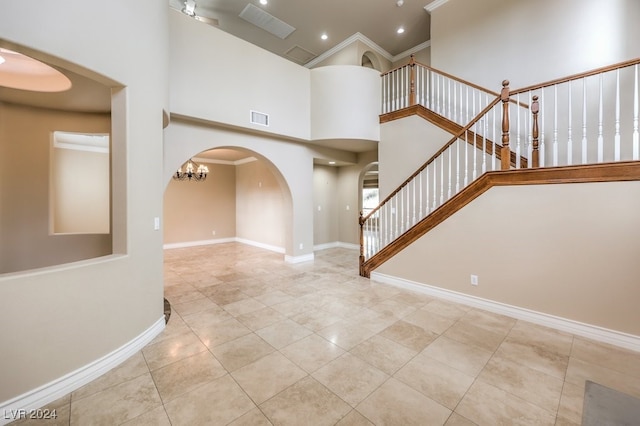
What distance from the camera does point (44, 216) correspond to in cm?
362

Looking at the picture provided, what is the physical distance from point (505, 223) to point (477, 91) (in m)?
2.85

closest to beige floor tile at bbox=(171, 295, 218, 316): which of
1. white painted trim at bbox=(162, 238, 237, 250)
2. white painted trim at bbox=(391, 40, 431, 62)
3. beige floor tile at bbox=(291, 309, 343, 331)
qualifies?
beige floor tile at bbox=(291, 309, 343, 331)

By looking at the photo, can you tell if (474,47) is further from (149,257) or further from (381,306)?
(149,257)

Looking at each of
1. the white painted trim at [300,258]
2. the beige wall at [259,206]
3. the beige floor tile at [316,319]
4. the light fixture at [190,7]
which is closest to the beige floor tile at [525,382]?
the beige floor tile at [316,319]

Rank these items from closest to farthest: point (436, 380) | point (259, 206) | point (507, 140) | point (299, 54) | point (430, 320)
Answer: point (436, 380), point (430, 320), point (507, 140), point (299, 54), point (259, 206)

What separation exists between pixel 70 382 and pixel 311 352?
1.96m

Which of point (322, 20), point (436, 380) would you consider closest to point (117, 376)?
point (436, 380)

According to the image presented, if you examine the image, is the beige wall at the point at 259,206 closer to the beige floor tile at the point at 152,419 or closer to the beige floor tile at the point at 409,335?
the beige floor tile at the point at 409,335

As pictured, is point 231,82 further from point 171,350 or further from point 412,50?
point 412,50

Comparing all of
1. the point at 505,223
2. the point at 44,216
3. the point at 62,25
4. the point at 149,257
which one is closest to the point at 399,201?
the point at 505,223

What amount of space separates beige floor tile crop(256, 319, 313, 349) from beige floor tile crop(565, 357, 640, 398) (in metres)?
2.38

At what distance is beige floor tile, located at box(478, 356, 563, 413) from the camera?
1889 mm

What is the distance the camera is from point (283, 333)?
2.86 meters

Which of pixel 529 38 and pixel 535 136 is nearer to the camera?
pixel 535 136
